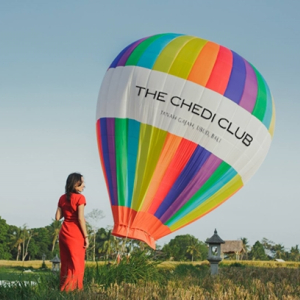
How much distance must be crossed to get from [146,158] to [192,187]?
1.78 meters

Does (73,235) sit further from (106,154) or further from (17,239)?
(17,239)

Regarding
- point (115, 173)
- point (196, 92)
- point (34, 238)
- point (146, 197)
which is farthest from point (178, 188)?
point (34, 238)

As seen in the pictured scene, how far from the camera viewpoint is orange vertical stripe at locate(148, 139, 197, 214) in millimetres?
15984

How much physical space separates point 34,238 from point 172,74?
85229 millimetres

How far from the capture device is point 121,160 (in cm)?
1634

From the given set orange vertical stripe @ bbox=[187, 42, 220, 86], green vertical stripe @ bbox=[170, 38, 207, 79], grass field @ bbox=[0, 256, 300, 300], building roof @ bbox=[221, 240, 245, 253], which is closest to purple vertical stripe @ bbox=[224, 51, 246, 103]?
orange vertical stripe @ bbox=[187, 42, 220, 86]

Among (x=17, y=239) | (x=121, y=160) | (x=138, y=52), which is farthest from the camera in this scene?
(x=17, y=239)

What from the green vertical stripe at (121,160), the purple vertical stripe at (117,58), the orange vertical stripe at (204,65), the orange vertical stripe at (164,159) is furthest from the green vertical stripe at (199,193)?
the purple vertical stripe at (117,58)

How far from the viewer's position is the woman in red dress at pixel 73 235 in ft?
24.8

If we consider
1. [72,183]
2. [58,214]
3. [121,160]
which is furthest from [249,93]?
[58,214]

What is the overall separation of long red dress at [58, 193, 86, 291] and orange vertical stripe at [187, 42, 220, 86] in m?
9.46

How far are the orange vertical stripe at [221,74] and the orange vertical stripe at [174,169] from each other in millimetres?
2024

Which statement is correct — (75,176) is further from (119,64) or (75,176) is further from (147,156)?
(119,64)

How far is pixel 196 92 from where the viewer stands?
1609 centimetres
